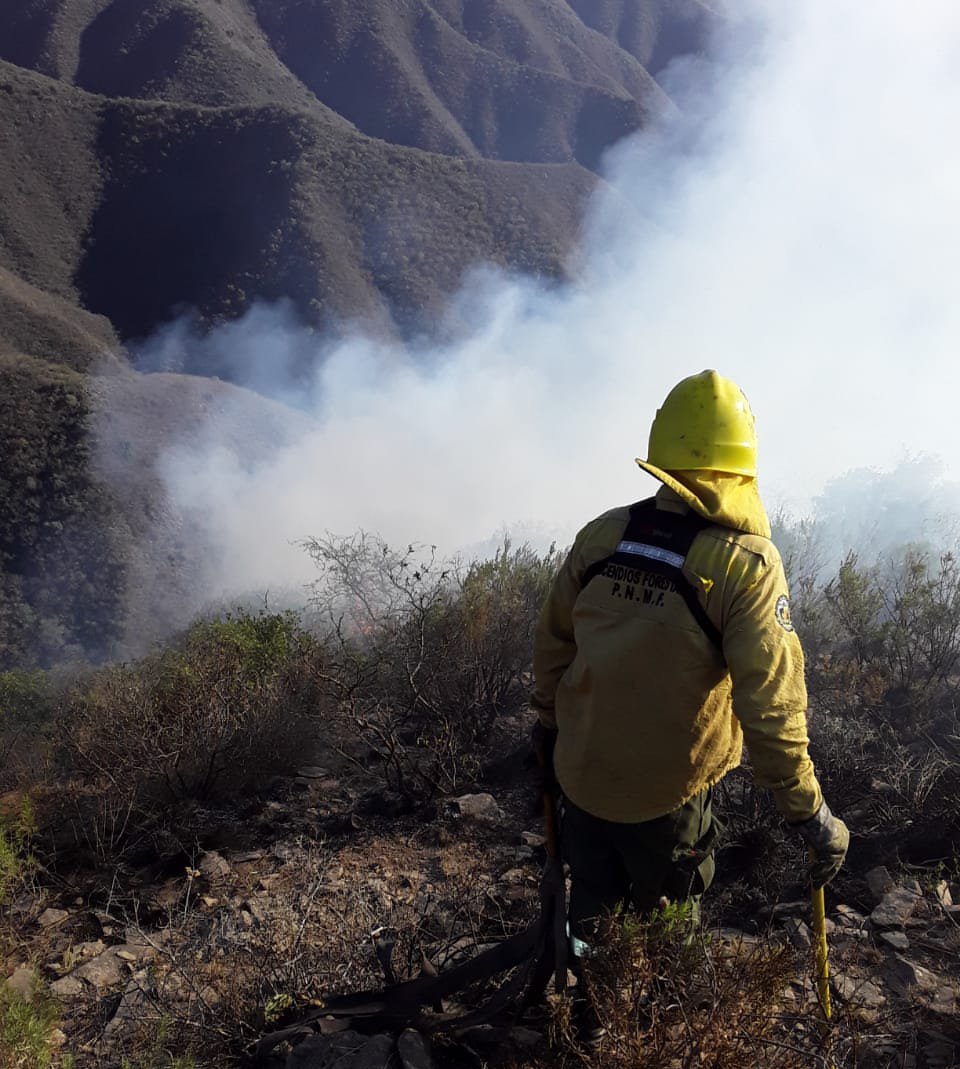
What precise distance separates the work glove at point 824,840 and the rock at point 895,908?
4.02 feet

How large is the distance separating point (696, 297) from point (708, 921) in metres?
18.3

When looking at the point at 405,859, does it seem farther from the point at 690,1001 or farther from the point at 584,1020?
the point at 690,1001

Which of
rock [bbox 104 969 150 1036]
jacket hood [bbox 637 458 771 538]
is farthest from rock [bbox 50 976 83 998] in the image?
jacket hood [bbox 637 458 771 538]

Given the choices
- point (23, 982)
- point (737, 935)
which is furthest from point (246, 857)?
point (737, 935)

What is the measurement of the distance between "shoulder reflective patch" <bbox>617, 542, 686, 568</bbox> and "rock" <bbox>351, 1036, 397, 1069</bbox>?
4.83 feet

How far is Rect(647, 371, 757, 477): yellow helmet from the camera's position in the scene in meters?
2.10

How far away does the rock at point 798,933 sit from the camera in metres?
2.92

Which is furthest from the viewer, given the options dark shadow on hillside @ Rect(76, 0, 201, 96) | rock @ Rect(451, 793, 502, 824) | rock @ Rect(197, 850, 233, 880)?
dark shadow on hillside @ Rect(76, 0, 201, 96)

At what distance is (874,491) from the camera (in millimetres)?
11781

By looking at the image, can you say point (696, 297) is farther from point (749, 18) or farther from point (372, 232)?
point (749, 18)

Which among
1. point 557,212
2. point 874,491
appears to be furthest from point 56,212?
point 874,491

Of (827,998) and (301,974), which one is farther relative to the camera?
(301,974)

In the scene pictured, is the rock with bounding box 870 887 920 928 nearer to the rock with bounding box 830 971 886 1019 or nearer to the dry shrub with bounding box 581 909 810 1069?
the rock with bounding box 830 971 886 1019

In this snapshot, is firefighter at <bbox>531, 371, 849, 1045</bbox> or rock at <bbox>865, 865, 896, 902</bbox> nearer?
firefighter at <bbox>531, 371, 849, 1045</bbox>
